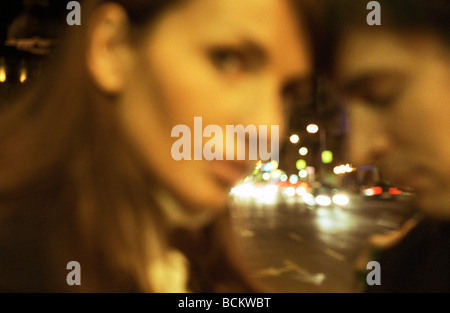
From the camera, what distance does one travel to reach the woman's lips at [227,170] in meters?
1.59

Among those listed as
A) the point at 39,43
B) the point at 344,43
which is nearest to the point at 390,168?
the point at 344,43

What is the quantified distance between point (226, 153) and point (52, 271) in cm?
62

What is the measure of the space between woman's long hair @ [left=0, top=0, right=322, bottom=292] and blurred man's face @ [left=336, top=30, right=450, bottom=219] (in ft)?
2.14

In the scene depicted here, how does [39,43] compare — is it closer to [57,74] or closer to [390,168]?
[57,74]

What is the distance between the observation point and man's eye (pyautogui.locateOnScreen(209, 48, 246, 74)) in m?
1.55

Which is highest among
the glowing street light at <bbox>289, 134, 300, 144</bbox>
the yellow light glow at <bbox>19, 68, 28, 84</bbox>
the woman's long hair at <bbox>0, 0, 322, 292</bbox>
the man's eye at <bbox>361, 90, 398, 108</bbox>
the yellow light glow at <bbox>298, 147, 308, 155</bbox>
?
the yellow light glow at <bbox>19, 68, 28, 84</bbox>

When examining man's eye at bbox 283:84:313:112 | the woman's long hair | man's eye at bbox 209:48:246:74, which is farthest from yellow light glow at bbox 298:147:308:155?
the woman's long hair

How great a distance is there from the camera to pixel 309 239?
7.29 metres

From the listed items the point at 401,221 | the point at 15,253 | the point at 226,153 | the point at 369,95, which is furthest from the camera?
the point at 401,221

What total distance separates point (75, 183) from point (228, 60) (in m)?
0.59

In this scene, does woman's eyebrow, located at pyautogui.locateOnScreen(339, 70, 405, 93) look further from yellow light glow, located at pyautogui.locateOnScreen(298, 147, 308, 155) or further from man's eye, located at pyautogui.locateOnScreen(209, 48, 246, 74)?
man's eye, located at pyautogui.locateOnScreen(209, 48, 246, 74)

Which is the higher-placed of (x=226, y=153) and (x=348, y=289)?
(x=226, y=153)

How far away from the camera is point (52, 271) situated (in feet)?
4.83
